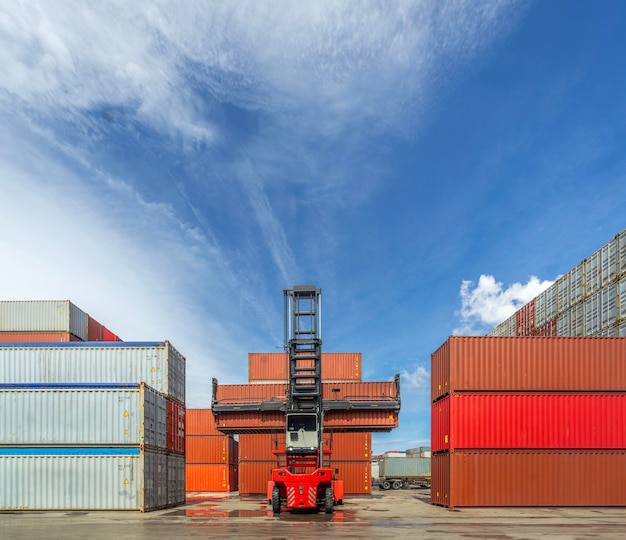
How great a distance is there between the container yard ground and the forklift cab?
2438 millimetres

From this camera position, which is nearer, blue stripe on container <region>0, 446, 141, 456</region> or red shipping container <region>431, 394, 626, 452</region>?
blue stripe on container <region>0, 446, 141, 456</region>

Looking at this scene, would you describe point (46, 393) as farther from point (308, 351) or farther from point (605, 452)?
point (605, 452)

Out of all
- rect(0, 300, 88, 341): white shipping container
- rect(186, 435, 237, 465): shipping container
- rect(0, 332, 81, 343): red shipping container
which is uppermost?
rect(0, 300, 88, 341): white shipping container

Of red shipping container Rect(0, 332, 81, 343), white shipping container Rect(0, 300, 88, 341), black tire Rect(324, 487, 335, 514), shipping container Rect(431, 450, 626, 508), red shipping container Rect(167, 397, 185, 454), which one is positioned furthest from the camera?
white shipping container Rect(0, 300, 88, 341)

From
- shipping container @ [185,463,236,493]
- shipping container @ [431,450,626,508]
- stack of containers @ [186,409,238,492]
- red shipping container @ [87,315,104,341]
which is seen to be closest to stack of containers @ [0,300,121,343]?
red shipping container @ [87,315,104,341]

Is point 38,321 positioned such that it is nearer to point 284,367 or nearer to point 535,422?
point 284,367

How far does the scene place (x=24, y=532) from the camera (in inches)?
714

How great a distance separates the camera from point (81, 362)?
2798 cm

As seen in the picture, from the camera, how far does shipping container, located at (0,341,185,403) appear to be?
27859 mm

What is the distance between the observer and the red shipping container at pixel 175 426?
96.6 ft

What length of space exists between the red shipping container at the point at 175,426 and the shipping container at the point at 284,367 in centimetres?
942

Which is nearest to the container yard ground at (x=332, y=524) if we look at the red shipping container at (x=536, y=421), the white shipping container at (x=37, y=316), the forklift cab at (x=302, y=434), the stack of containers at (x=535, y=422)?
the stack of containers at (x=535, y=422)

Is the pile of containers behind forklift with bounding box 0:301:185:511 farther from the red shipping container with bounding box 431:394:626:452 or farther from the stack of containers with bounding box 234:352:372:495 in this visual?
the red shipping container with bounding box 431:394:626:452

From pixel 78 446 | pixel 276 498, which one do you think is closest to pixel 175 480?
pixel 78 446
